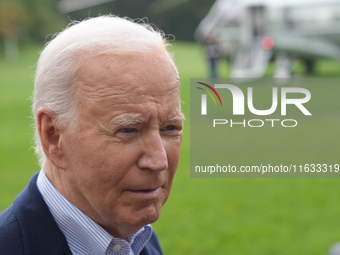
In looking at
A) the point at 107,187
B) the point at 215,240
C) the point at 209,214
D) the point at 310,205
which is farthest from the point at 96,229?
the point at 310,205

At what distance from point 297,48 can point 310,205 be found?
2052cm

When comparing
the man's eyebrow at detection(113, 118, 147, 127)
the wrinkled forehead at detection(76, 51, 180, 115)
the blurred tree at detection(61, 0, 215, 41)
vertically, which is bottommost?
the man's eyebrow at detection(113, 118, 147, 127)

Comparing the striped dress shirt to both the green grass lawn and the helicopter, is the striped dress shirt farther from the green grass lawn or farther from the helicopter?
the helicopter

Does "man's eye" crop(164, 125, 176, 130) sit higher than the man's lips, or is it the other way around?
"man's eye" crop(164, 125, 176, 130)

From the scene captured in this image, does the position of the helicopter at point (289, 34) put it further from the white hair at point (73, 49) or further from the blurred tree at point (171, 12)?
the blurred tree at point (171, 12)

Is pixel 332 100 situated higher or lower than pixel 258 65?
lower

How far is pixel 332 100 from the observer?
56.3ft

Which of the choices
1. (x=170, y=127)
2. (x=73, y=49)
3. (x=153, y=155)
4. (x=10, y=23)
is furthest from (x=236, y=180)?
(x=10, y=23)

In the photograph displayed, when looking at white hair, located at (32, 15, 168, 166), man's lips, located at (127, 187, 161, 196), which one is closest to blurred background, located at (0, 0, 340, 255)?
white hair, located at (32, 15, 168, 166)

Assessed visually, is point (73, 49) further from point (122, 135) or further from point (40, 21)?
point (40, 21)

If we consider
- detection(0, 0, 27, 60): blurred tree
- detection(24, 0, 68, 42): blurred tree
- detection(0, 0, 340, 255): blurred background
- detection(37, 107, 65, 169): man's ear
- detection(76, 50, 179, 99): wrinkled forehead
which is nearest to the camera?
detection(76, 50, 179, 99): wrinkled forehead

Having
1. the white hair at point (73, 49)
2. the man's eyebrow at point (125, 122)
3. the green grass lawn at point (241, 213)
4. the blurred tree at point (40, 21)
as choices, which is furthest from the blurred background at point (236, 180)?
the man's eyebrow at point (125, 122)

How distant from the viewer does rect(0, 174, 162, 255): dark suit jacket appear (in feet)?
4.65

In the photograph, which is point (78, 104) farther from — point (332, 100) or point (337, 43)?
point (337, 43)
